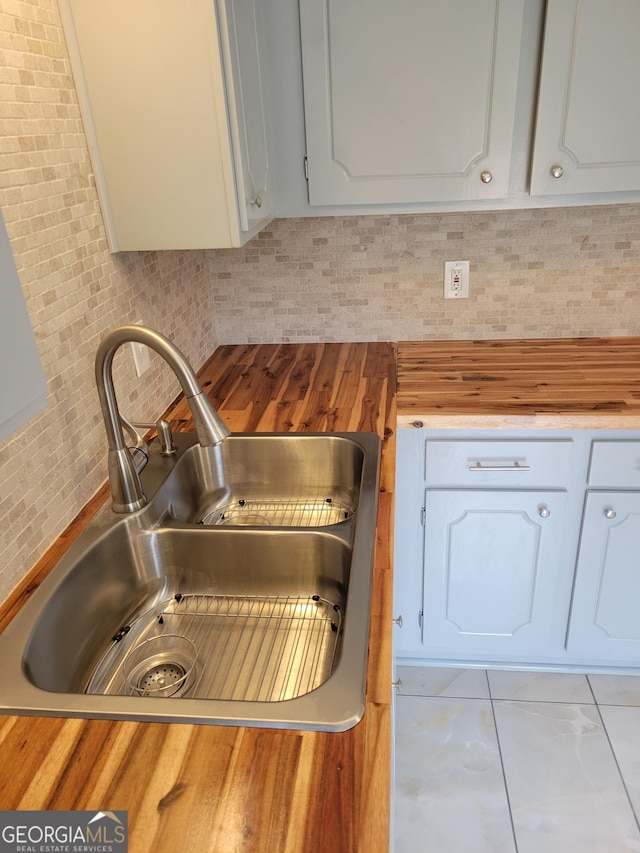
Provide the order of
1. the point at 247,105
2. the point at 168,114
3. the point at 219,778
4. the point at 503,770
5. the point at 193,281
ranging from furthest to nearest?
the point at 193,281 < the point at 503,770 < the point at 247,105 < the point at 168,114 < the point at 219,778

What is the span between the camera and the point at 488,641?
1931mm

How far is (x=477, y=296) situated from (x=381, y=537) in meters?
1.15

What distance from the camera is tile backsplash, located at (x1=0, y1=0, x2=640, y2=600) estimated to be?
3.50 feet

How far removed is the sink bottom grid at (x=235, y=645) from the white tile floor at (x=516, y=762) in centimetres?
79

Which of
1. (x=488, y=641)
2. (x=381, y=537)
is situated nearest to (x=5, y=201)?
(x=381, y=537)

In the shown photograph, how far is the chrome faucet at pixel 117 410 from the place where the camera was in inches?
39.7

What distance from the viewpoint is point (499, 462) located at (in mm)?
1659

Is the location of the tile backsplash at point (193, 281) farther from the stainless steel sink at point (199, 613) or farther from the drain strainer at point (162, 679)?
the drain strainer at point (162, 679)

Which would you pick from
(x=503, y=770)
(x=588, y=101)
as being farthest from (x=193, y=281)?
(x=503, y=770)

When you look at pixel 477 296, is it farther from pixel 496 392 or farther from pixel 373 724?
pixel 373 724

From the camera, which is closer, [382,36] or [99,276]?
[99,276]

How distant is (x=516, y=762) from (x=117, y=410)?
1475mm

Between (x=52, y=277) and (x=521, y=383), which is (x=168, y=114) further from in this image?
A: (x=521, y=383)

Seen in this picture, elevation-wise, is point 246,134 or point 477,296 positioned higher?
point 246,134
